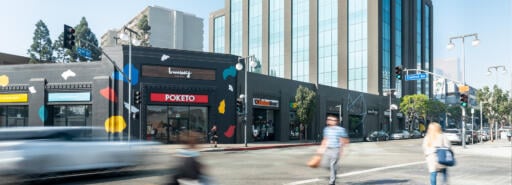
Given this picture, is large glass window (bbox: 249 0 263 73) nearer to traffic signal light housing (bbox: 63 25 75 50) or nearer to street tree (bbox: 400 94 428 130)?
street tree (bbox: 400 94 428 130)

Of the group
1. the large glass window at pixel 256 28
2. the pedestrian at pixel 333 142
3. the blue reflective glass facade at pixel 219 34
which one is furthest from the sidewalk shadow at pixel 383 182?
the blue reflective glass facade at pixel 219 34

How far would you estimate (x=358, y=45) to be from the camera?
63.5 metres

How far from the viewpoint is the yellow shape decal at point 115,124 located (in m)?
29.9

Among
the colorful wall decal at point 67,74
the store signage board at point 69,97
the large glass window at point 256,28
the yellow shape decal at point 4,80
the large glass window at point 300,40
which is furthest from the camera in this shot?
the large glass window at point 256,28

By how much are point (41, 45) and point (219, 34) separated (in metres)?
32.3

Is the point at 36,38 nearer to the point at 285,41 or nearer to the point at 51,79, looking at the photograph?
the point at 285,41

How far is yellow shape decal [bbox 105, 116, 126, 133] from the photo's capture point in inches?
1178

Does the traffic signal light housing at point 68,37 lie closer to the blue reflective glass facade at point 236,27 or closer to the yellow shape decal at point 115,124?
the yellow shape decal at point 115,124

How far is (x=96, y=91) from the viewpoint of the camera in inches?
1196

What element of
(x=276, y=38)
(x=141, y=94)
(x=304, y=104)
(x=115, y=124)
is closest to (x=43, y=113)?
(x=115, y=124)

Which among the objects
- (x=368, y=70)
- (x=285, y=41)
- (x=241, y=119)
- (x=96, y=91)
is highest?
(x=285, y=41)

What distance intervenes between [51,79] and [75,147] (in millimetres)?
23706

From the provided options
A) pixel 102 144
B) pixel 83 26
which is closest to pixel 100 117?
pixel 102 144

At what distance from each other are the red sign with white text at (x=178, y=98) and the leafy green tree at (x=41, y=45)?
170 ft
